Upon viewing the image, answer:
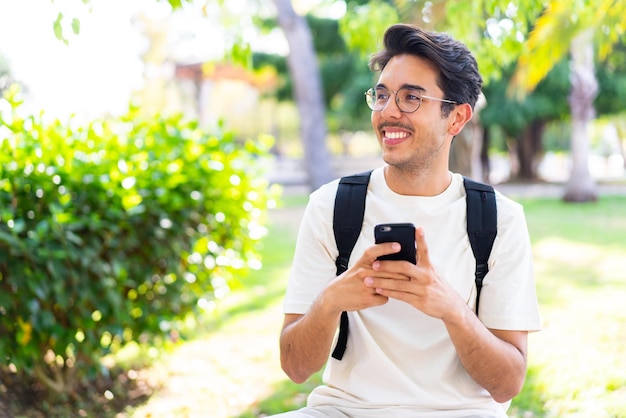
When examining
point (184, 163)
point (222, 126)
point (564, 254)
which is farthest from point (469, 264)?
point (564, 254)

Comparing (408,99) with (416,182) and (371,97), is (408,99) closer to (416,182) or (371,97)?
(371,97)

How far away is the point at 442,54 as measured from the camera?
2.31 metres

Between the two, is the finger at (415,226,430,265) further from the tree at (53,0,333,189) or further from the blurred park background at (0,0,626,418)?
the tree at (53,0,333,189)

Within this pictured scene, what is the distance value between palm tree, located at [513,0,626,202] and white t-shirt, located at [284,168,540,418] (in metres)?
2.71

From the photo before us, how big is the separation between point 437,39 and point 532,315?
3.05 ft

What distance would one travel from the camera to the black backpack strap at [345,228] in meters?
2.32

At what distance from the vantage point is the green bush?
400cm

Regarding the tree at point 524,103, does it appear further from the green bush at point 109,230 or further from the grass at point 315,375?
the green bush at point 109,230

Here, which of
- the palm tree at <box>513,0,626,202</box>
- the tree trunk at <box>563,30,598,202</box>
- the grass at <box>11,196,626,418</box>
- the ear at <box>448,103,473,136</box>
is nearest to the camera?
the ear at <box>448,103,473,136</box>

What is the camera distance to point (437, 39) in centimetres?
233

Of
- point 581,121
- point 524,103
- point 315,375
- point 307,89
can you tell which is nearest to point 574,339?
point 315,375

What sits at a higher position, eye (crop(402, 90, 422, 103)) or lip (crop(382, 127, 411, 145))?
eye (crop(402, 90, 422, 103))

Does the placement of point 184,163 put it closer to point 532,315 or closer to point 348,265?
point 348,265

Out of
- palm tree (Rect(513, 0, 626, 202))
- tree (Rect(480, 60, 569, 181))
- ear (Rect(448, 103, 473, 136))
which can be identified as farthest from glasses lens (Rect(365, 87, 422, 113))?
tree (Rect(480, 60, 569, 181))
